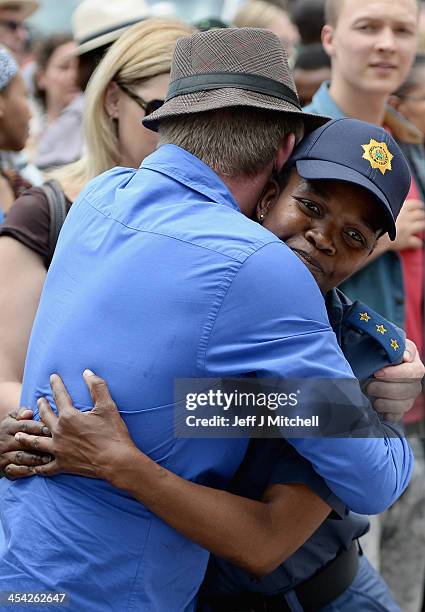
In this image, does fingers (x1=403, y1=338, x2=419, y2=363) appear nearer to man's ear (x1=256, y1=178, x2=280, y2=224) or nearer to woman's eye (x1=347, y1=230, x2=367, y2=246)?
woman's eye (x1=347, y1=230, x2=367, y2=246)

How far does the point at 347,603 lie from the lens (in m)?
2.92

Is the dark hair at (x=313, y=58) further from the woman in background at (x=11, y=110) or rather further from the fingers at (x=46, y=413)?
the fingers at (x=46, y=413)

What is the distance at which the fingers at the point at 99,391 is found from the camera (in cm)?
222

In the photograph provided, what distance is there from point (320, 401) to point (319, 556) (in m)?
0.78

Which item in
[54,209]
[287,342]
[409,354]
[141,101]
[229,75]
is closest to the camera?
[287,342]

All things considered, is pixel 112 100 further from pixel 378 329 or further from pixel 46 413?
pixel 46 413

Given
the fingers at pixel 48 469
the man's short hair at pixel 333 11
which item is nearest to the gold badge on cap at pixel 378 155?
the fingers at pixel 48 469

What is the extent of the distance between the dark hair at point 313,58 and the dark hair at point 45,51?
2.55m

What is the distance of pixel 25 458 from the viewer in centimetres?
238

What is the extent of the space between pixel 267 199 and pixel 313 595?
3.49 ft

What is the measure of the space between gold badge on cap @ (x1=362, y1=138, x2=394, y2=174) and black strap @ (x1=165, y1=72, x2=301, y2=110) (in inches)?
9.0

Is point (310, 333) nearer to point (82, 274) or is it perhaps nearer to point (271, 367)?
point (271, 367)

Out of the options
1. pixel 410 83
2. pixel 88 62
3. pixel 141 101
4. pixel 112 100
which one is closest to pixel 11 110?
pixel 88 62

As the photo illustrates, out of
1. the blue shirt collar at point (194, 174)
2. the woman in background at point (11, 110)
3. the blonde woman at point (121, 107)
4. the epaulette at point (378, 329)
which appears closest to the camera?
the blue shirt collar at point (194, 174)
